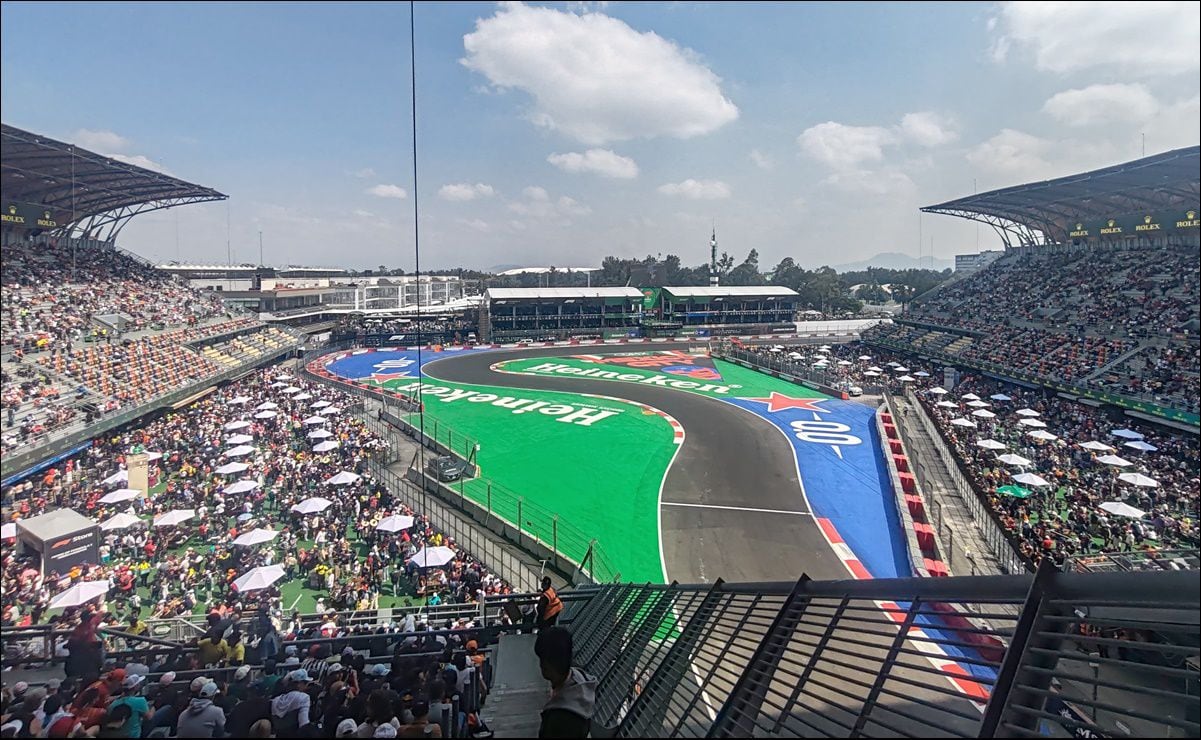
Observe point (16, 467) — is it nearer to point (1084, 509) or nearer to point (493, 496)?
point (493, 496)

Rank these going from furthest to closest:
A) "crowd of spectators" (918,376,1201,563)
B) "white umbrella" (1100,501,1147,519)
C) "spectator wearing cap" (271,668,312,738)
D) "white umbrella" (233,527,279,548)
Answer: "white umbrella" (1100,501,1147,519)
"crowd of spectators" (918,376,1201,563)
"white umbrella" (233,527,279,548)
"spectator wearing cap" (271,668,312,738)

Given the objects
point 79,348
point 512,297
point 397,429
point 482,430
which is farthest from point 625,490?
point 512,297

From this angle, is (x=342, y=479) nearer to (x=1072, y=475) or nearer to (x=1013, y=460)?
(x=1013, y=460)

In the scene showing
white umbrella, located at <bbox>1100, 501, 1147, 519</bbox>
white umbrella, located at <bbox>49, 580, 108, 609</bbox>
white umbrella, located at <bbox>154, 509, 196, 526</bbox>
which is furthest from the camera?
white umbrella, located at <bbox>1100, 501, 1147, 519</bbox>

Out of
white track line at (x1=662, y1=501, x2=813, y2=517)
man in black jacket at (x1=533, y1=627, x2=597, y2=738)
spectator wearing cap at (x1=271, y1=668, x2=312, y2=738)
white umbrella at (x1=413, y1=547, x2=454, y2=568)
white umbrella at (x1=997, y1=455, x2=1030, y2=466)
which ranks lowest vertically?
white track line at (x1=662, y1=501, x2=813, y2=517)

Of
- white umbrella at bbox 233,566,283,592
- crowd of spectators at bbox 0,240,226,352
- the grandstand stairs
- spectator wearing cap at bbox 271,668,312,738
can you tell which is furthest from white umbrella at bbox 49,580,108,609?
the grandstand stairs

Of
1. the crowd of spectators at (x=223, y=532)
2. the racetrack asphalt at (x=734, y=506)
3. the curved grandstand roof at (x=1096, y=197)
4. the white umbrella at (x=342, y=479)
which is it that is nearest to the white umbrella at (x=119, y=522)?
the crowd of spectators at (x=223, y=532)

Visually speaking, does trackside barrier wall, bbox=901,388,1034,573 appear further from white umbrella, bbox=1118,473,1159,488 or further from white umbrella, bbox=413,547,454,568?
white umbrella, bbox=413,547,454,568
